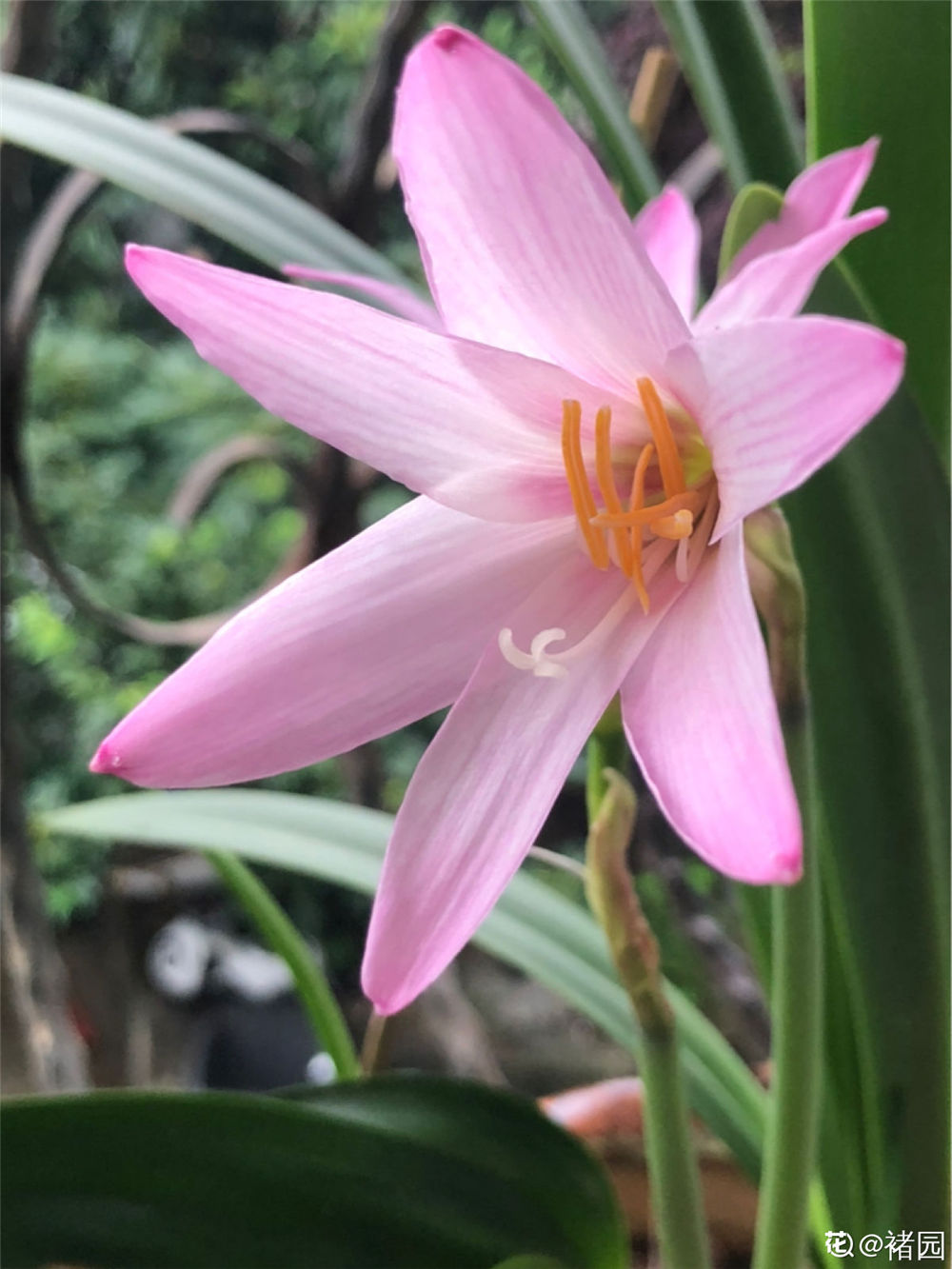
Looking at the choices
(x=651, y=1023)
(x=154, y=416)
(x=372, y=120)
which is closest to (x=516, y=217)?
(x=651, y=1023)

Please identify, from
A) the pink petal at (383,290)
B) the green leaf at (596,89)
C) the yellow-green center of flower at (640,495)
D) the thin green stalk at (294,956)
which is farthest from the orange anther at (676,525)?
the thin green stalk at (294,956)

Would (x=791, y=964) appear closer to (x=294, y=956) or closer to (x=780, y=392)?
(x=780, y=392)

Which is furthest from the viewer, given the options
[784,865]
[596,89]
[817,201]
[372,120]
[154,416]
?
[154,416]

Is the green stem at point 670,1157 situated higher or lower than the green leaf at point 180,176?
lower

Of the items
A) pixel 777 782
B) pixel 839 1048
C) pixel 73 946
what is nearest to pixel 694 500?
pixel 777 782

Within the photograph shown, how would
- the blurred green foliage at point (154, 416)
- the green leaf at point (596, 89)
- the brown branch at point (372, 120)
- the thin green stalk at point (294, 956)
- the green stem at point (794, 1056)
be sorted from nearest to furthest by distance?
the green stem at point (794, 1056) < the green leaf at point (596, 89) < the thin green stalk at point (294, 956) < the brown branch at point (372, 120) < the blurred green foliage at point (154, 416)

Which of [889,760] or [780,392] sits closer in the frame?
[780,392]

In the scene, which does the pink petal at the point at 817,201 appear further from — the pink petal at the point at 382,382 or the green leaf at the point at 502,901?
the green leaf at the point at 502,901
